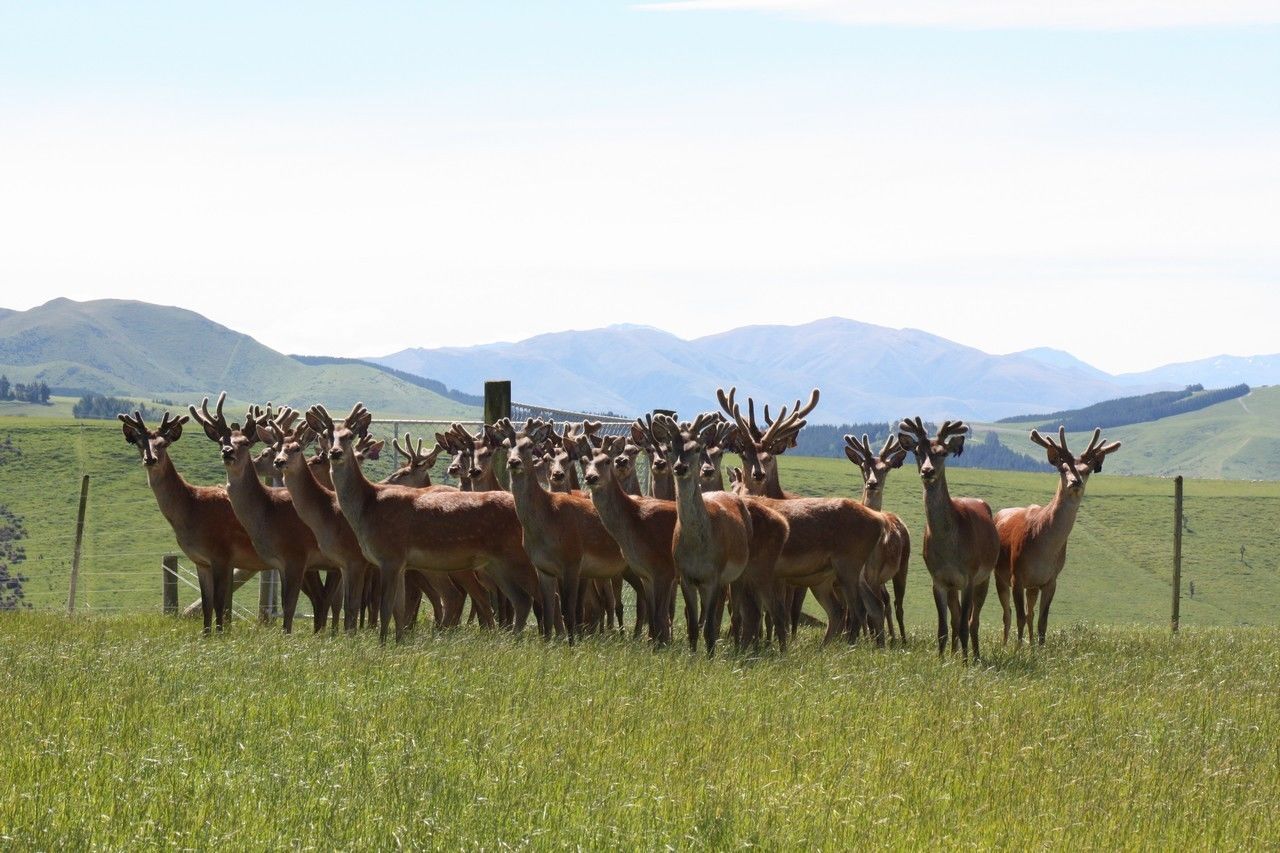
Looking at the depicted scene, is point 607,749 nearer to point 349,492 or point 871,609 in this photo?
point 349,492

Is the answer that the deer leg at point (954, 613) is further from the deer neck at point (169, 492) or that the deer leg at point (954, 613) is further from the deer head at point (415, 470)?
the deer neck at point (169, 492)

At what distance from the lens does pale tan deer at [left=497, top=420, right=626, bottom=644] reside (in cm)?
1499

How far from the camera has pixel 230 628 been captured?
1599 cm

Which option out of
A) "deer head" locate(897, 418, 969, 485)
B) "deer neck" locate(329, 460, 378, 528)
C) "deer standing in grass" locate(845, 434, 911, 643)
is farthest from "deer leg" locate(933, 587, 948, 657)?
"deer neck" locate(329, 460, 378, 528)

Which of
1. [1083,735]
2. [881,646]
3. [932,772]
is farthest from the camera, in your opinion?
[881,646]

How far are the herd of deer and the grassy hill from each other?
123ft

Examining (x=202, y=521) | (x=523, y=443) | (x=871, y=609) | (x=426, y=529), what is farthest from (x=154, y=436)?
(x=871, y=609)

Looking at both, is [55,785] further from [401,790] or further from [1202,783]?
[1202,783]

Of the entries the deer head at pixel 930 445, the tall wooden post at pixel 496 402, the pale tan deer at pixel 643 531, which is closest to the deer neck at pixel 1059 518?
the deer head at pixel 930 445

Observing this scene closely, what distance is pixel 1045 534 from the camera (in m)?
17.1

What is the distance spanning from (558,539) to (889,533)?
4175 millimetres

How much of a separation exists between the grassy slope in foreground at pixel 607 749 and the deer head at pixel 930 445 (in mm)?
1918

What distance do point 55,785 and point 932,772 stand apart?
16.0 ft

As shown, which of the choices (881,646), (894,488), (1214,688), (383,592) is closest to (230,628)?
(383,592)
